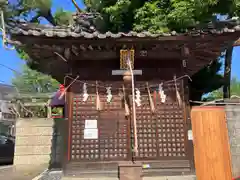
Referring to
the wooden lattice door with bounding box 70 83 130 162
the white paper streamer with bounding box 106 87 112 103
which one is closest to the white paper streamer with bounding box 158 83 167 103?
the wooden lattice door with bounding box 70 83 130 162

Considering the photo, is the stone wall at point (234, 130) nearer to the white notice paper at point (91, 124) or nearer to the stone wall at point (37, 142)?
the white notice paper at point (91, 124)

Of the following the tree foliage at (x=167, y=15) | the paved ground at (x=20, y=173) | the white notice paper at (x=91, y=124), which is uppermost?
the tree foliage at (x=167, y=15)

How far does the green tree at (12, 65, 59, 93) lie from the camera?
2980 centimetres

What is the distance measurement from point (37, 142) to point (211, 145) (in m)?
8.89

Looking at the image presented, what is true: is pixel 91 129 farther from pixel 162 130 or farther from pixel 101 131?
pixel 162 130

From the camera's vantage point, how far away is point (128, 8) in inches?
391

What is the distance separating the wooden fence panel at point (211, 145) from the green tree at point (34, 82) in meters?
24.6

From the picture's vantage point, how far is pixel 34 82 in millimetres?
30078

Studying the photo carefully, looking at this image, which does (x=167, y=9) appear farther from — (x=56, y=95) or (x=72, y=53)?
(x=56, y=95)

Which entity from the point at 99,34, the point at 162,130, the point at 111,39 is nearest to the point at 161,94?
the point at 162,130

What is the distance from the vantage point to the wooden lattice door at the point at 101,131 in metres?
6.52

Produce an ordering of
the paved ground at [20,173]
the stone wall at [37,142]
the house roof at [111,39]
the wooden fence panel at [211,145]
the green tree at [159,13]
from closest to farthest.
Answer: the house roof at [111,39]
the wooden fence panel at [211,145]
the paved ground at [20,173]
the green tree at [159,13]
the stone wall at [37,142]

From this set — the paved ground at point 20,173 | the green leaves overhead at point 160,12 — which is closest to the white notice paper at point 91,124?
the paved ground at point 20,173

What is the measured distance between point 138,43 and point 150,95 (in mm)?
1662
